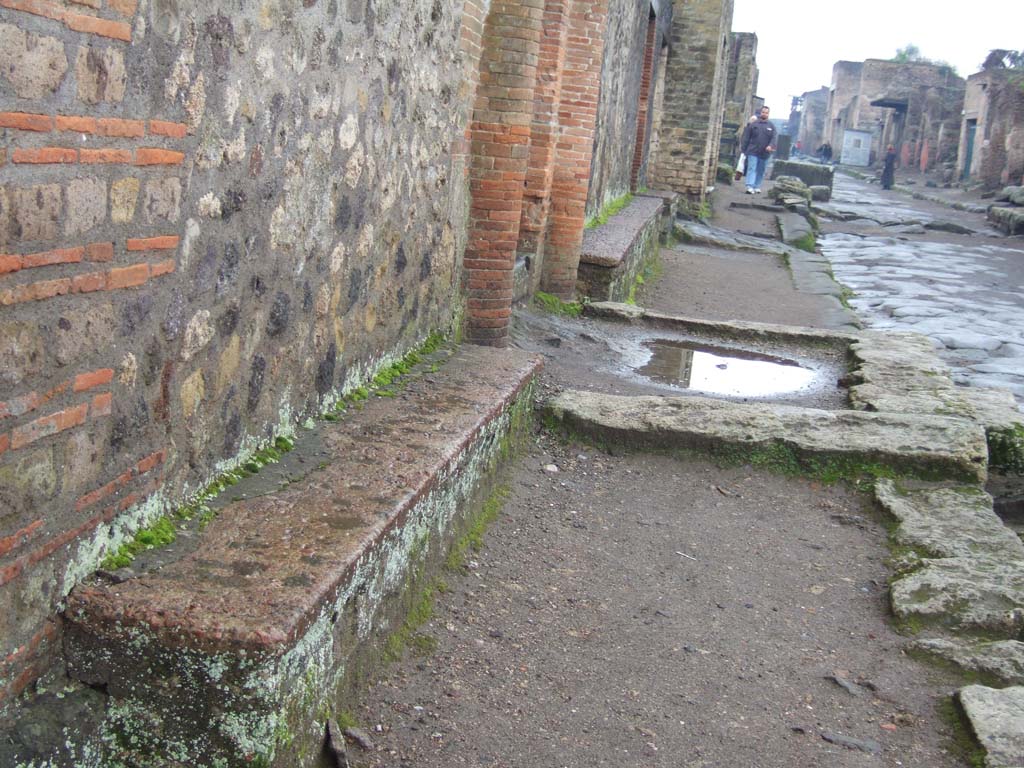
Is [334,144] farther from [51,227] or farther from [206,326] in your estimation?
[51,227]

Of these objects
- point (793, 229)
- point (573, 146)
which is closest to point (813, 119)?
Answer: point (793, 229)

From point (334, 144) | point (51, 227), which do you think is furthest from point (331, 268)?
point (51, 227)

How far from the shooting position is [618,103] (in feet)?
37.1

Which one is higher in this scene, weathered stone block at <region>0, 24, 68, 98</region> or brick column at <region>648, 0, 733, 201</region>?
brick column at <region>648, 0, 733, 201</region>

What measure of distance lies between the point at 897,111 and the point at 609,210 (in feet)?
127

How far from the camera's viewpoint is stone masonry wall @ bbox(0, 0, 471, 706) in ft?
6.24

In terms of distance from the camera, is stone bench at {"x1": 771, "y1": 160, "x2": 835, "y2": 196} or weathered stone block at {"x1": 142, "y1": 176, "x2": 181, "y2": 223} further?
stone bench at {"x1": 771, "y1": 160, "x2": 835, "y2": 196}

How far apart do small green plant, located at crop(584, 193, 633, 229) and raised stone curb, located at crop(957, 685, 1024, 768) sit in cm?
724

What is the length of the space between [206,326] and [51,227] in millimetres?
678

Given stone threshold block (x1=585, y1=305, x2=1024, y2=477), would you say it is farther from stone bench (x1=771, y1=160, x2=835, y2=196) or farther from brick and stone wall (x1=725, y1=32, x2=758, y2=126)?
brick and stone wall (x1=725, y1=32, x2=758, y2=126)

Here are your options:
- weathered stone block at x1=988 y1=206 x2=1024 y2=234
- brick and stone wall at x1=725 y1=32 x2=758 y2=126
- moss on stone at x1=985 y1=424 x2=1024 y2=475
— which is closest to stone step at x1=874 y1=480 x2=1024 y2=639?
moss on stone at x1=985 y1=424 x2=1024 y2=475

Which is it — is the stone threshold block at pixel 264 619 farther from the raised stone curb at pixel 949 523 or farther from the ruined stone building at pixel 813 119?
the ruined stone building at pixel 813 119

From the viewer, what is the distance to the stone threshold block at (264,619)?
79.4 inches

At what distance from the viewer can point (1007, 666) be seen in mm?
3043
